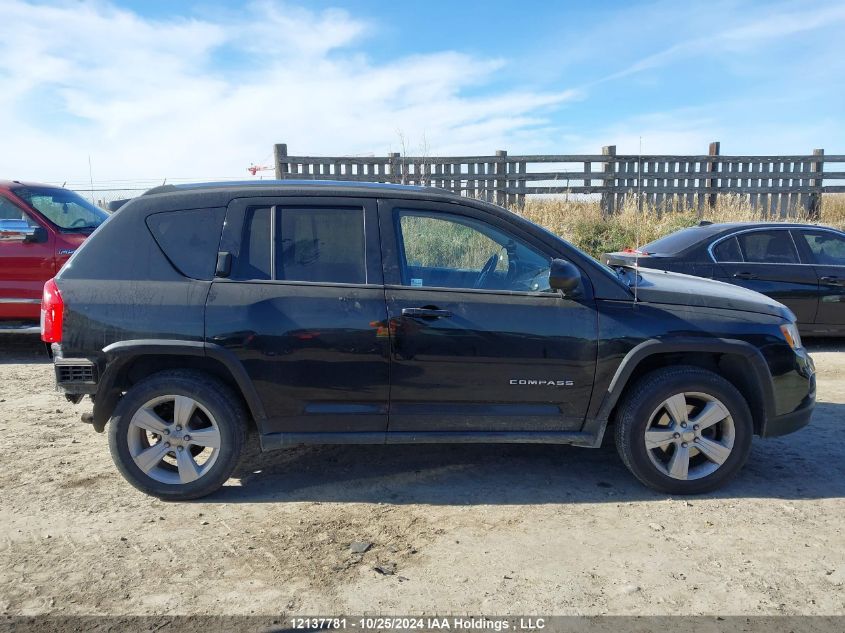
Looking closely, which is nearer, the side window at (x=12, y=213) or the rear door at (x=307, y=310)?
the rear door at (x=307, y=310)

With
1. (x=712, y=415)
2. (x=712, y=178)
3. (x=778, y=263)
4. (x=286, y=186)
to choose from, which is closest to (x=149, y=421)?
(x=286, y=186)

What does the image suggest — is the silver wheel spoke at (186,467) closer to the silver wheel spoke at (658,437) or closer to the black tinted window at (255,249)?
the black tinted window at (255,249)

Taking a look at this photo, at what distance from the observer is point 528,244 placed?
4090mm

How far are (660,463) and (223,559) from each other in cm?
255

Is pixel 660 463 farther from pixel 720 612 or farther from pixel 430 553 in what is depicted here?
pixel 430 553

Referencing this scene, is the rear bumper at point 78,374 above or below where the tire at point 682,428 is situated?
above

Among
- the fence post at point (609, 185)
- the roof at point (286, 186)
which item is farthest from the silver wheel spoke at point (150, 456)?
the fence post at point (609, 185)

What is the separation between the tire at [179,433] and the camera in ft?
12.7

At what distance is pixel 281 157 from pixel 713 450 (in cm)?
1188

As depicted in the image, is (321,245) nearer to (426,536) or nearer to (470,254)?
(470,254)

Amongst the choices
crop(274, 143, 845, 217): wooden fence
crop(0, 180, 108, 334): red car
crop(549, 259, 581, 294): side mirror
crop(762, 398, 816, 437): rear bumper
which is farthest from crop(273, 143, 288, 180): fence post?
crop(762, 398, 816, 437): rear bumper

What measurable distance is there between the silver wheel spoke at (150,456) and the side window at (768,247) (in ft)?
21.9

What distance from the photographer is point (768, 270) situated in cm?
771

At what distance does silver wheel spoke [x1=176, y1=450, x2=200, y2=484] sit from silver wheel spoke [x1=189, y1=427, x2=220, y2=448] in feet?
0.29
